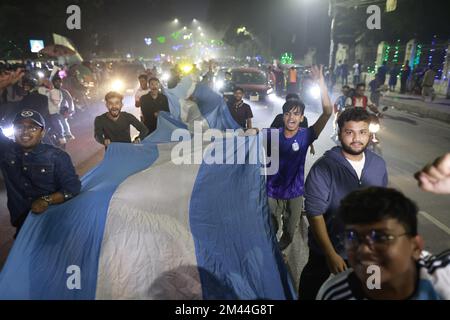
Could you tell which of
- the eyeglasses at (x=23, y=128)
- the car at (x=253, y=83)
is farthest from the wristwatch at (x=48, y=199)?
the car at (x=253, y=83)

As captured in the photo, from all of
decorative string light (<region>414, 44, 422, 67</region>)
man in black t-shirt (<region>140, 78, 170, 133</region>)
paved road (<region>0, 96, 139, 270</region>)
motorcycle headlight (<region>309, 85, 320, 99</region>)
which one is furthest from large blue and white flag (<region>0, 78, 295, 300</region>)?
decorative string light (<region>414, 44, 422, 67</region>)

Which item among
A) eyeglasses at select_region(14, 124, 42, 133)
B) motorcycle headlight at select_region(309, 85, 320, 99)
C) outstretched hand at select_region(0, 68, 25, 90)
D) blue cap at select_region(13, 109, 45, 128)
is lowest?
motorcycle headlight at select_region(309, 85, 320, 99)

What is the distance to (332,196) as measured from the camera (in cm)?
306

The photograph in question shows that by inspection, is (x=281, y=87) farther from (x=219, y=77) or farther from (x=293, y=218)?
(x=293, y=218)

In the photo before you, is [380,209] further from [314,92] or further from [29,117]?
[314,92]

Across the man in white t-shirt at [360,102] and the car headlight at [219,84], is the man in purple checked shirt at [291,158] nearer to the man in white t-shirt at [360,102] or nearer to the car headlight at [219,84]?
the man in white t-shirt at [360,102]

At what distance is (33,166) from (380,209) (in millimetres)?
2983

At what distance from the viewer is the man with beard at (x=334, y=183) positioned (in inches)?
119

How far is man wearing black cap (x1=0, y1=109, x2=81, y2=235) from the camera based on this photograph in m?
3.46

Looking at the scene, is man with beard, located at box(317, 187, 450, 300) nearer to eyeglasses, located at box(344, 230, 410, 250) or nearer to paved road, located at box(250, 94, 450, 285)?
eyeglasses, located at box(344, 230, 410, 250)

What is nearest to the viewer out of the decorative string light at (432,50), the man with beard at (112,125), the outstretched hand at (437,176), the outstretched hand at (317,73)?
the outstretched hand at (437,176)

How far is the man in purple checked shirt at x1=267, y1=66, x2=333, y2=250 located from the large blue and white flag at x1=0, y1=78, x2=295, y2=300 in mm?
→ 529
